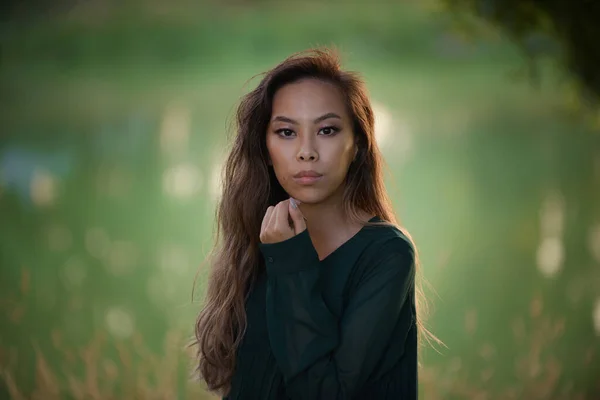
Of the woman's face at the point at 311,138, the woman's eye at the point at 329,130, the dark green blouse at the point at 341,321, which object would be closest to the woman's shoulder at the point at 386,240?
the dark green blouse at the point at 341,321

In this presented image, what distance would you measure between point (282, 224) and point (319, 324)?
0.25 m

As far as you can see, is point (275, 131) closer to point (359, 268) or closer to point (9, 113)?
point (359, 268)

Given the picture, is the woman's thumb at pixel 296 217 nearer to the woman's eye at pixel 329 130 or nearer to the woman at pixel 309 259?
the woman at pixel 309 259

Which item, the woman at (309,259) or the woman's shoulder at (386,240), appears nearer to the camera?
the woman at (309,259)

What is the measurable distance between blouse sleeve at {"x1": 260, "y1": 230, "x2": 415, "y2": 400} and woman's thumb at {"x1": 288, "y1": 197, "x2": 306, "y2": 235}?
0.02 meters

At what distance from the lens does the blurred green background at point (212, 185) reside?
373 centimetres

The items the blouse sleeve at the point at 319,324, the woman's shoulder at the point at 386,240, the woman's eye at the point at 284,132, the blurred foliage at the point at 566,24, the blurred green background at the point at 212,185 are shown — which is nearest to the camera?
the blouse sleeve at the point at 319,324

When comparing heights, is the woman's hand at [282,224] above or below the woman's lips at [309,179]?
below

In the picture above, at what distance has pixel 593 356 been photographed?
3.81 meters

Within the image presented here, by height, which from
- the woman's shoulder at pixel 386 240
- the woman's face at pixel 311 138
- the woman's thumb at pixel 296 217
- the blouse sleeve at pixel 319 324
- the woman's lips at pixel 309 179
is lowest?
the blouse sleeve at pixel 319 324

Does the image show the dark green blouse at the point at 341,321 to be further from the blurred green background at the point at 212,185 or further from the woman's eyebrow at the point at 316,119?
the blurred green background at the point at 212,185

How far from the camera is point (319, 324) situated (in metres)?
1.79

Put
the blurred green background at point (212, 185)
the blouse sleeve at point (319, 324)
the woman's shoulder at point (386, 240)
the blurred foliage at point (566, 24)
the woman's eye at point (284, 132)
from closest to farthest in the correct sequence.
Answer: the blouse sleeve at point (319, 324)
the woman's shoulder at point (386, 240)
the woman's eye at point (284, 132)
the blurred foliage at point (566, 24)
the blurred green background at point (212, 185)

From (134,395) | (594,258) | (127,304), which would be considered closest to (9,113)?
(127,304)
